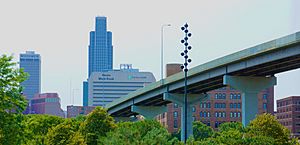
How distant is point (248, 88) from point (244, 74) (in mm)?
1527

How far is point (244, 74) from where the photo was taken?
63.4 m

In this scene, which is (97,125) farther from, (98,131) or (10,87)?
(10,87)

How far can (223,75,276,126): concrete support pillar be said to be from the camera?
206 feet

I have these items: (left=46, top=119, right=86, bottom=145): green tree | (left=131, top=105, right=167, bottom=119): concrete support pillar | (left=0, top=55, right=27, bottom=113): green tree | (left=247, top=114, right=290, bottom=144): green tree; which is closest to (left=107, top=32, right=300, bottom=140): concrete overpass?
(left=247, top=114, right=290, bottom=144): green tree

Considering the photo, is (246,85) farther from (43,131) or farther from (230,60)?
(43,131)

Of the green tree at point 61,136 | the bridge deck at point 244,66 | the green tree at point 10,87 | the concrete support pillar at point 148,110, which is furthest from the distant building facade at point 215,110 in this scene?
the green tree at point 10,87

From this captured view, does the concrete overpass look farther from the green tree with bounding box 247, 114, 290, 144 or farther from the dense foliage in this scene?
the dense foliage

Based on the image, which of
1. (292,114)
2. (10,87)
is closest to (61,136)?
(10,87)

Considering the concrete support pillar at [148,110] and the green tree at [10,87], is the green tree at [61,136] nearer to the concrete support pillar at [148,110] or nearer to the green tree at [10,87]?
the green tree at [10,87]

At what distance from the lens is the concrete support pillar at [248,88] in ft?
206

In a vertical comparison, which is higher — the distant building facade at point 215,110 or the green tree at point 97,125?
the distant building facade at point 215,110

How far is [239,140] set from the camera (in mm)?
34969

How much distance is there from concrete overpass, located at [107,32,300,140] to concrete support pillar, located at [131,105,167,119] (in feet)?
42.7

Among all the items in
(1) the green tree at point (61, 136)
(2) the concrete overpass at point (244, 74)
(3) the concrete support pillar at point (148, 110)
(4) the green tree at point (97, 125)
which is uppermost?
(2) the concrete overpass at point (244, 74)
